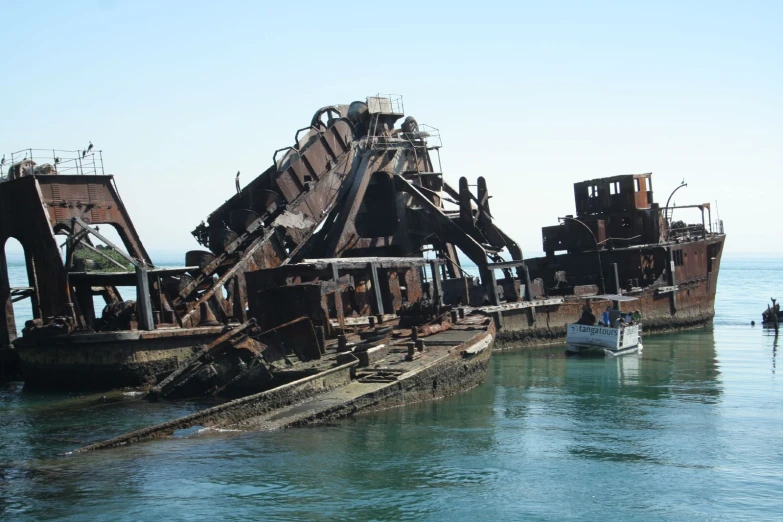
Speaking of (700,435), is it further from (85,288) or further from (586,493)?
(85,288)

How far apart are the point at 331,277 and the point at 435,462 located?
13099 mm

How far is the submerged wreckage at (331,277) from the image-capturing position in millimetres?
21984

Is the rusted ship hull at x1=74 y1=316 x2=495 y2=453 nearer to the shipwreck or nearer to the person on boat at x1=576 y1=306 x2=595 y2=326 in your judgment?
the shipwreck

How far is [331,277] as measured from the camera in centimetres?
2844

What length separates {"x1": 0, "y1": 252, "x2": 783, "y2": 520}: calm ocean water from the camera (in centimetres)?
1357

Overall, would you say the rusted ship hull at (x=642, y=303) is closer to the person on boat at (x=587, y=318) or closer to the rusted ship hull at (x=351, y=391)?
the person on boat at (x=587, y=318)

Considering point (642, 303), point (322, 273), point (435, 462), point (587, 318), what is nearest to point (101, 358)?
point (322, 273)

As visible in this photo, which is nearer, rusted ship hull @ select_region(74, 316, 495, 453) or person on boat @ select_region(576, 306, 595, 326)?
rusted ship hull @ select_region(74, 316, 495, 453)

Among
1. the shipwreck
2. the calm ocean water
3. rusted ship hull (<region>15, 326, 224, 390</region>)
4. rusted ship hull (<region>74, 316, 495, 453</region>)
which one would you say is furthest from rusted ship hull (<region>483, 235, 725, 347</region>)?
rusted ship hull (<region>15, 326, 224, 390</region>)

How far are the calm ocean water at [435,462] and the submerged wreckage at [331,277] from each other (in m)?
1.42

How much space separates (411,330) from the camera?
24.4m

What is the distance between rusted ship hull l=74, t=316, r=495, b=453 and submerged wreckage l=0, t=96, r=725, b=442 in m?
0.10

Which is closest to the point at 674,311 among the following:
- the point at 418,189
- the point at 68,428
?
the point at 418,189

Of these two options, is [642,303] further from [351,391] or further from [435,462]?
[435,462]
